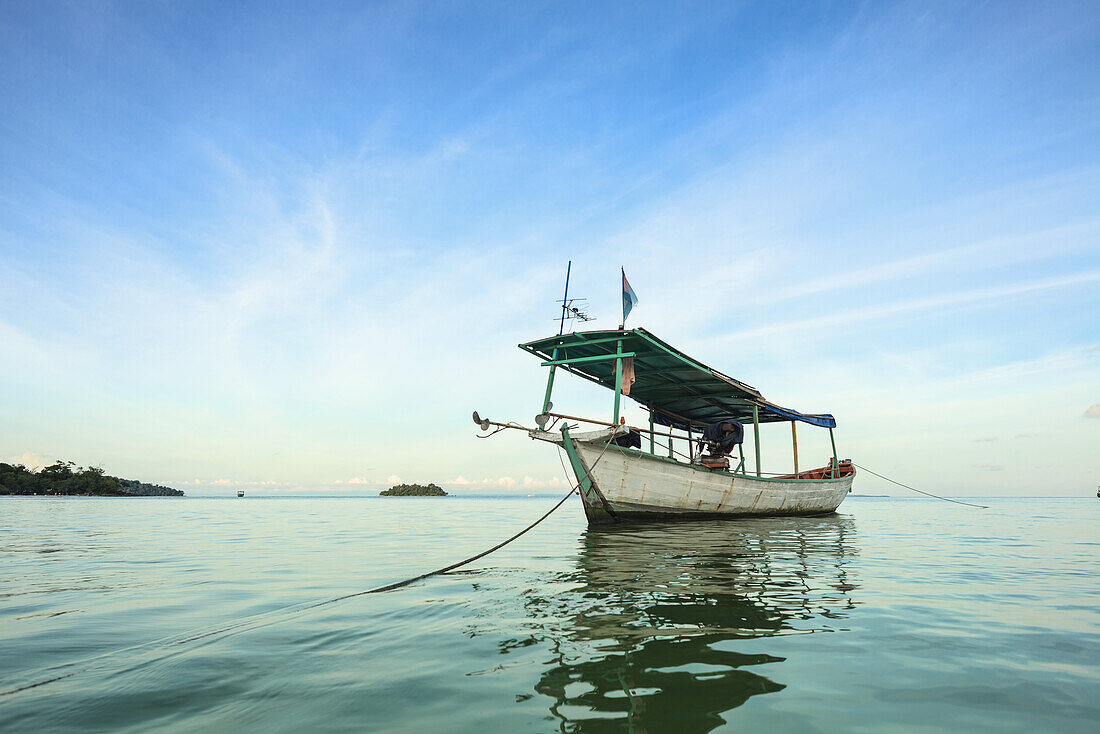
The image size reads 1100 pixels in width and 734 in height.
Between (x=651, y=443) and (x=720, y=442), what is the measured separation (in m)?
2.49

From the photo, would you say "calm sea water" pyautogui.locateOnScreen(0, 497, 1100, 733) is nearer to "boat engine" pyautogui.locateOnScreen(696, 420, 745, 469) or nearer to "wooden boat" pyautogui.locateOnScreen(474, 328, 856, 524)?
"wooden boat" pyautogui.locateOnScreen(474, 328, 856, 524)

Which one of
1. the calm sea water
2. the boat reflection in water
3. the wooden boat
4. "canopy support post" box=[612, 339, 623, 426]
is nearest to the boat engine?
the wooden boat

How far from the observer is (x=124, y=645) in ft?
14.2

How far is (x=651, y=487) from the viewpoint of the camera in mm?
15570

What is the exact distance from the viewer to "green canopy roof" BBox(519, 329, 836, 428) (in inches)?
599

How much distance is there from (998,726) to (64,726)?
5.00m

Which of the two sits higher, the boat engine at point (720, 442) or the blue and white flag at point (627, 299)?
the blue and white flag at point (627, 299)

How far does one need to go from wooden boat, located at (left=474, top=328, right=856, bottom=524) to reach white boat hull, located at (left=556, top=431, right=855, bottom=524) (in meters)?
0.03

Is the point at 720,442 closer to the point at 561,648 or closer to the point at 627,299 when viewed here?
the point at 627,299

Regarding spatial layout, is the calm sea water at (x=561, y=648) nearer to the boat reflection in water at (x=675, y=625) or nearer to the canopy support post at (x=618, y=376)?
the boat reflection in water at (x=675, y=625)

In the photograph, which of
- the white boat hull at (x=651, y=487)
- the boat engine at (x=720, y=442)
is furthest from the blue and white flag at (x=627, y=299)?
the boat engine at (x=720, y=442)

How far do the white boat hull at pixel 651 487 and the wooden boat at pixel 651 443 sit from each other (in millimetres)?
31

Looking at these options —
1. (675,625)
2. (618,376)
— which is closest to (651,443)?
(618,376)

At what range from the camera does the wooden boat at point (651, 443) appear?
14.9 metres
